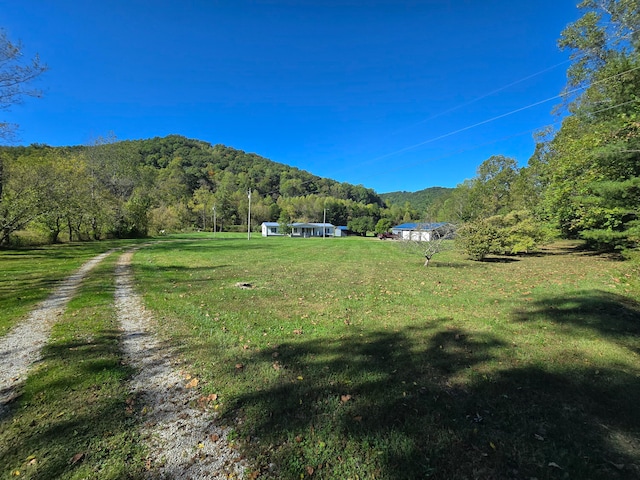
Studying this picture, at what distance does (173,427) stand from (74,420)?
1.08 meters

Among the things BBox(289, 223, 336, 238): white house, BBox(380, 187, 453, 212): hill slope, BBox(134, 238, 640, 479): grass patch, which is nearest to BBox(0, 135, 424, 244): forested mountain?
BBox(289, 223, 336, 238): white house

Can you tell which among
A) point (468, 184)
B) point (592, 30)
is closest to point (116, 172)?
point (592, 30)

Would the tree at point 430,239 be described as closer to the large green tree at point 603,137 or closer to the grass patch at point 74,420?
the large green tree at point 603,137

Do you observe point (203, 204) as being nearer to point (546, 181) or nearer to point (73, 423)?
point (546, 181)

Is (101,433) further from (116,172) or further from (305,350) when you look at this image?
(116,172)

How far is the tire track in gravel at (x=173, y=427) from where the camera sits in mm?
2461

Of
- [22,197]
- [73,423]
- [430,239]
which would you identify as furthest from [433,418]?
[22,197]

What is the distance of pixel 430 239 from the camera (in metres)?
17.1

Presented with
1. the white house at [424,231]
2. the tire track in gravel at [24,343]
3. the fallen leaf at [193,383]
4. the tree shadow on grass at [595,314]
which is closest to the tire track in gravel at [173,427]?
the fallen leaf at [193,383]

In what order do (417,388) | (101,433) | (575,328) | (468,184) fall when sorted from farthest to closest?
(468,184), (575,328), (417,388), (101,433)

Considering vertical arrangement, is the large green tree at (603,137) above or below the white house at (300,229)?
above

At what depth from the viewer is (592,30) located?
61.9ft

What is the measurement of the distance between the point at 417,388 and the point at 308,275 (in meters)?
9.08

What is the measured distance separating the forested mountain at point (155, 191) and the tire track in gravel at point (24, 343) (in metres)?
15.7
